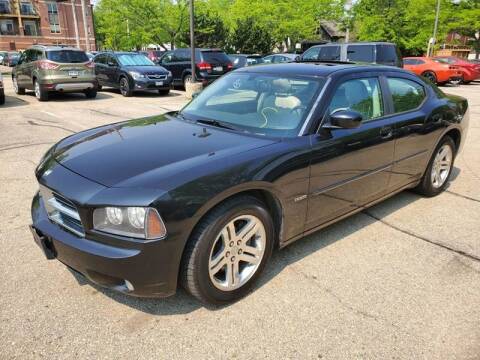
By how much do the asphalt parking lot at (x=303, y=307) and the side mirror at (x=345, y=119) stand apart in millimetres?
1138

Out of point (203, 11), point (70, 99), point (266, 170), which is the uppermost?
point (203, 11)

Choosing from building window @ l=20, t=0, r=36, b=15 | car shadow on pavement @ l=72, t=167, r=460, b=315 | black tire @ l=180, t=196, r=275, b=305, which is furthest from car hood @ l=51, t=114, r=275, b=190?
building window @ l=20, t=0, r=36, b=15

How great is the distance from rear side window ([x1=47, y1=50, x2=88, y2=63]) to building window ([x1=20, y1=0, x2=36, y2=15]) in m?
63.1

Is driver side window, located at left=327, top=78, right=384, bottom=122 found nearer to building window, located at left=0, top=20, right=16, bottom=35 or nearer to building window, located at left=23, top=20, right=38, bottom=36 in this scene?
building window, located at left=0, top=20, right=16, bottom=35

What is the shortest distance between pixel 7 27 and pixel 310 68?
74.5m

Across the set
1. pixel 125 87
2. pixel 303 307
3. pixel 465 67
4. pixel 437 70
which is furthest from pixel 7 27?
pixel 303 307

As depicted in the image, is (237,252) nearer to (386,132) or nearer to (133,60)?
(386,132)

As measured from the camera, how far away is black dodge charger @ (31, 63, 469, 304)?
2.40 meters

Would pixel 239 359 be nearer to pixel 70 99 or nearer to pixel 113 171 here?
pixel 113 171

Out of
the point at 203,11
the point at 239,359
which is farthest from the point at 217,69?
the point at 203,11

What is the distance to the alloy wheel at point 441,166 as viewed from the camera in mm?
4845

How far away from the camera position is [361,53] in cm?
1507

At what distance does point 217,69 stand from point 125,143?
13.8 meters

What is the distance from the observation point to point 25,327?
2586 millimetres
